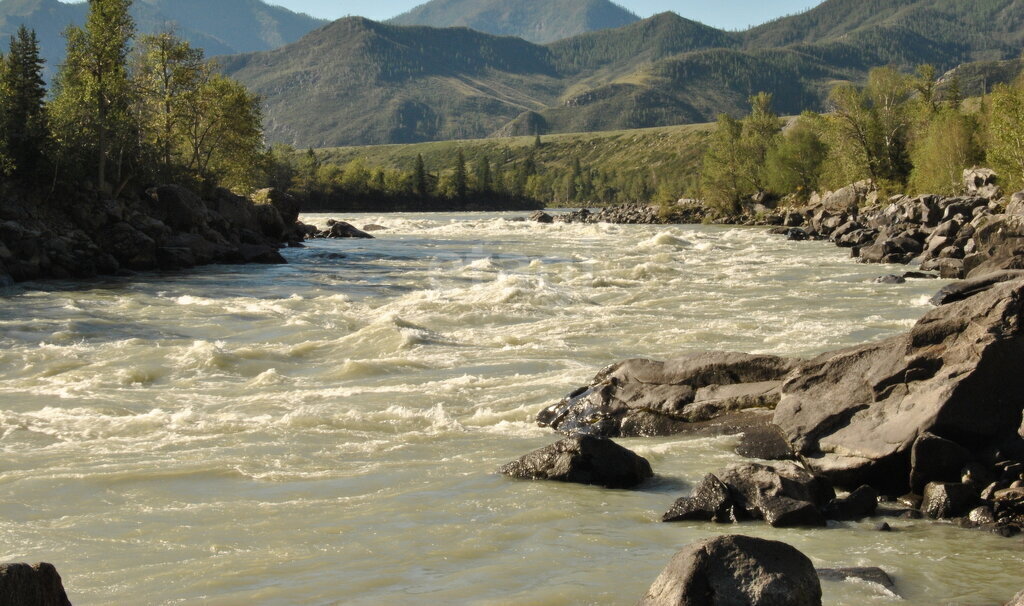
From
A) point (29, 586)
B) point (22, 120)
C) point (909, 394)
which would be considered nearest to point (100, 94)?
point (22, 120)

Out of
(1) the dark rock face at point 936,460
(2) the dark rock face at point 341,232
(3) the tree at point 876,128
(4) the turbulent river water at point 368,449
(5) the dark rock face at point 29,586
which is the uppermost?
(3) the tree at point 876,128

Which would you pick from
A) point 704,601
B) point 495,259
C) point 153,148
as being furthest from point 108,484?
point 153,148

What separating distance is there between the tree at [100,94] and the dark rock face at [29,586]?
4788cm

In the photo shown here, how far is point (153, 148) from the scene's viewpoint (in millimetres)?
59625

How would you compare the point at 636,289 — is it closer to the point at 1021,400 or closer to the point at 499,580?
the point at 1021,400

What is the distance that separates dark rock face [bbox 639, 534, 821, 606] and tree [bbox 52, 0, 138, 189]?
49.5 metres

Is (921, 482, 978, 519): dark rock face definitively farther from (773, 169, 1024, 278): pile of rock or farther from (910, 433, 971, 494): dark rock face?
(773, 169, 1024, 278): pile of rock

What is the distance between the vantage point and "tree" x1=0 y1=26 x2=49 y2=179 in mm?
46094

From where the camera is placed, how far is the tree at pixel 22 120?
151 ft

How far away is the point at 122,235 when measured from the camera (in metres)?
47.7

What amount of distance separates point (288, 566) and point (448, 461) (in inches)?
178

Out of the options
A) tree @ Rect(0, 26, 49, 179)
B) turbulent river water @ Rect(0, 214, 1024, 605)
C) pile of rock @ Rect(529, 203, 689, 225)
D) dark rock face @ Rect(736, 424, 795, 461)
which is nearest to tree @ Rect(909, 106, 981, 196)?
pile of rock @ Rect(529, 203, 689, 225)

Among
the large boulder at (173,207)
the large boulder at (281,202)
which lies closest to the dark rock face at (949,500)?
the large boulder at (173,207)

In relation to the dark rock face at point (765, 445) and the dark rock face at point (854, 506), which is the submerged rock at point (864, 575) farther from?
the dark rock face at point (765, 445)
